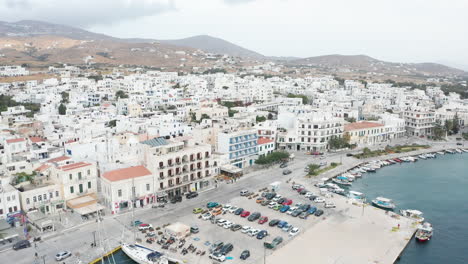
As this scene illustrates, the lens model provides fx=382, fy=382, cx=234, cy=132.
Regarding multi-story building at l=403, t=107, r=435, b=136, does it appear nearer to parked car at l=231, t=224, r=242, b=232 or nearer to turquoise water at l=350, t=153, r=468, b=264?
turquoise water at l=350, t=153, r=468, b=264

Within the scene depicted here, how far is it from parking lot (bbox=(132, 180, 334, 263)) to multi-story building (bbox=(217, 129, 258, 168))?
1043 centimetres

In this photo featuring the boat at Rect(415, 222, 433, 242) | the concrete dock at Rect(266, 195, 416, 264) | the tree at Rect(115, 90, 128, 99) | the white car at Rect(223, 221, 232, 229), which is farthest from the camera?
the tree at Rect(115, 90, 128, 99)

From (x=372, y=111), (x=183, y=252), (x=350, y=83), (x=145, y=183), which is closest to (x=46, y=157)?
(x=145, y=183)

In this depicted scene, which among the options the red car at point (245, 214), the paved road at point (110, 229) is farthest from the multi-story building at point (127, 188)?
the red car at point (245, 214)

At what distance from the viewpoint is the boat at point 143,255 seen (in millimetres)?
29936

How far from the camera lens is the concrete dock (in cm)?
3088

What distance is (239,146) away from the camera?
177 ft

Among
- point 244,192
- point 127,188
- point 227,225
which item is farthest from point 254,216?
point 127,188

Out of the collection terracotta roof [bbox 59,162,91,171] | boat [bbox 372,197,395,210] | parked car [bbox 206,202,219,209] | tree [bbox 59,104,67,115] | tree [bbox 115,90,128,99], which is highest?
tree [bbox 115,90,128,99]

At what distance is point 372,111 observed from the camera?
92312 mm

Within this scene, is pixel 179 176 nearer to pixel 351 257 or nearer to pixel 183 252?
pixel 183 252

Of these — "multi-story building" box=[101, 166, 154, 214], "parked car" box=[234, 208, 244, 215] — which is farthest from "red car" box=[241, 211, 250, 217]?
"multi-story building" box=[101, 166, 154, 214]

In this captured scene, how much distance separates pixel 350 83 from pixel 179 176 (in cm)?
11403

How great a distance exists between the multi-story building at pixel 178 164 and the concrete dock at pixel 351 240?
15.2 metres
